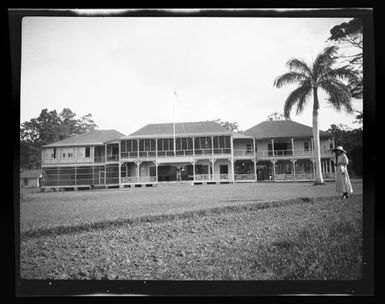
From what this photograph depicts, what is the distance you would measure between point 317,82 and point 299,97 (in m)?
0.46

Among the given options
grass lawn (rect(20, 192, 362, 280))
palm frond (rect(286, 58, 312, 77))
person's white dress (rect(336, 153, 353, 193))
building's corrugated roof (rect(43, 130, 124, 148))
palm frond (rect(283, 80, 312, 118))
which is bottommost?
grass lawn (rect(20, 192, 362, 280))

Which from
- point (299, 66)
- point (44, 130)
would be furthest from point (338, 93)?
point (44, 130)

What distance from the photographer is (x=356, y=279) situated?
15.9 feet

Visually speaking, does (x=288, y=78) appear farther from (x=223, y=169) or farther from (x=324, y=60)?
(x=223, y=169)

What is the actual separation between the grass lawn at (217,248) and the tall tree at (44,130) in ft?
2.85

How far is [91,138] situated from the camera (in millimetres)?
6215

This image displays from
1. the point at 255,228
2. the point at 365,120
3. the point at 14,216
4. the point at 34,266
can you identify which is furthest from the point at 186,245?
the point at 365,120

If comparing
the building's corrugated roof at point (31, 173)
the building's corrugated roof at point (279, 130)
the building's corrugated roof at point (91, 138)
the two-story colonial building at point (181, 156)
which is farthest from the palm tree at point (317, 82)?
the building's corrugated roof at point (31, 173)

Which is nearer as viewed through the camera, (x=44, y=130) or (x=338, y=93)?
(x=44, y=130)

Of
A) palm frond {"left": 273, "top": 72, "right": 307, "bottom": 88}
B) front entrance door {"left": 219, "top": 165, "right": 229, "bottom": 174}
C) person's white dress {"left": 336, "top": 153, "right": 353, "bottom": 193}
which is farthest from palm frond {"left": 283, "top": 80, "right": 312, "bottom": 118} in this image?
front entrance door {"left": 219, "top": 165, "right": 229, "bottom": 174}

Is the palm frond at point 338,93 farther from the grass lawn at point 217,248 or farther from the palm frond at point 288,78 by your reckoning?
the grass lawn at point 217,248

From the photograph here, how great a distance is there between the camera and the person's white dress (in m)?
5.56

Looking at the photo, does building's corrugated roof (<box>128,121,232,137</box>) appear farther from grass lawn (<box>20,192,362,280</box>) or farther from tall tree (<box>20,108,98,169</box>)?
grass lawn (<box>20,192,362,280</box>)
